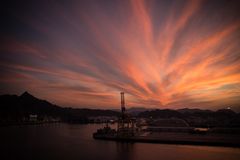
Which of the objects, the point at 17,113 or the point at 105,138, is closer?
the point at 105,138

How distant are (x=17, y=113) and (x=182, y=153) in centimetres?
18102

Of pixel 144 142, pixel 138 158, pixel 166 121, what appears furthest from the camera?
pixel 166 121

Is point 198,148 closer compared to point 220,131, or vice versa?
point 198,148

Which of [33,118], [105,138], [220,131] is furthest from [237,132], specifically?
[33,118]

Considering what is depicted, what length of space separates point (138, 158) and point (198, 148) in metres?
9.68

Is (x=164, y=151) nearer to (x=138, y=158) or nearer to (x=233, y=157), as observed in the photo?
(x=138, y=158)

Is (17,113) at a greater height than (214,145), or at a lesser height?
greater

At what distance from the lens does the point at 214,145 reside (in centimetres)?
2975

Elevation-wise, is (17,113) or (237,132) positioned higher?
(17,113)

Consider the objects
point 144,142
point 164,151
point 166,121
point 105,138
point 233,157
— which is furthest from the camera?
point 166,121

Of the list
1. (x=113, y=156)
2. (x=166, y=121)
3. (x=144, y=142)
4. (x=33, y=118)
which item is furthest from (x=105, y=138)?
(x=33, y=118)

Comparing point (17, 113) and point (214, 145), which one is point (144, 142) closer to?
point (214, 145)

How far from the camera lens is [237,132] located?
46.1 meters

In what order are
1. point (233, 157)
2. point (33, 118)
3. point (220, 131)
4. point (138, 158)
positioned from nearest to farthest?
point (233, 157), point (138, 158), point (220, 131), point (33, 118)
